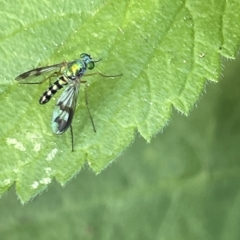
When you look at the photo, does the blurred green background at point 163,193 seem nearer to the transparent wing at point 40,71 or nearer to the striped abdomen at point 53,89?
the striped abdomen at point 53,89

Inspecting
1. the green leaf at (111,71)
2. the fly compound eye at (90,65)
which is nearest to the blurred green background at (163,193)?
the green leaf at (111,71)

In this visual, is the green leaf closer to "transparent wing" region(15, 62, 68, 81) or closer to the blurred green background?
"transparent wing" region(15, 62, 68, 81)

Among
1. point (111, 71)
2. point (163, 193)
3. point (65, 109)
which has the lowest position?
point (163, 193)

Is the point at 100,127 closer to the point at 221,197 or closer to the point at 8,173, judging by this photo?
the point at 8,173

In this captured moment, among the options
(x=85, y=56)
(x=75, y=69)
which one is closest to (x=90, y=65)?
(x=85, y=56)

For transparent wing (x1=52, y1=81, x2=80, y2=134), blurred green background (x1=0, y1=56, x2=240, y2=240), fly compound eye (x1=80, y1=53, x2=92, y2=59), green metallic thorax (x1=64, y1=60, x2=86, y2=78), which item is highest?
fly compound eye (x1=80, y1=53, x2=92, y2=59)

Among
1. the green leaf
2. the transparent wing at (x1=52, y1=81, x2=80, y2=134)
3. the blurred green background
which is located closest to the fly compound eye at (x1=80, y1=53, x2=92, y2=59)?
the green leaf

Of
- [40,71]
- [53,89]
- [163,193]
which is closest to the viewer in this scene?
[40,71]

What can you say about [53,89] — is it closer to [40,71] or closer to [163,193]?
[40,71]
